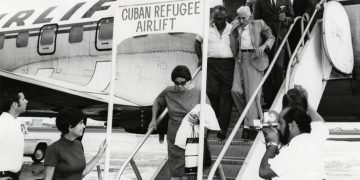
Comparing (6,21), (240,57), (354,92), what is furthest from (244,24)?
(6,21)

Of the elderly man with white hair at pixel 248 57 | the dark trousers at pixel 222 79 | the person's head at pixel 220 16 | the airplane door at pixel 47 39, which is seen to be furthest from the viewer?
the airplane door at pixel 47 39

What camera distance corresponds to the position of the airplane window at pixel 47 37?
1263 centimetres

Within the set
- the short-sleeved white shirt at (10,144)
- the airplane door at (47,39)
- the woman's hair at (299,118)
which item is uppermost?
the airplane door at (47,39)

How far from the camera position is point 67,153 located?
3801 millimetres

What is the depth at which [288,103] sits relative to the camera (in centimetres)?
424

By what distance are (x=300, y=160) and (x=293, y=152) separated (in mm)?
Result: 68

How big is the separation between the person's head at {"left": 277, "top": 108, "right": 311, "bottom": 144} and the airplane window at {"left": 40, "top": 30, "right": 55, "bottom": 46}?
33.5 feet

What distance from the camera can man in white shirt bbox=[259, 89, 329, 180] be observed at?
312cm

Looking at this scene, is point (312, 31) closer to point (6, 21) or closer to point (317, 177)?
point (317, 177)

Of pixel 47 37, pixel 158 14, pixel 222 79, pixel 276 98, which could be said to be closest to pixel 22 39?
pixel 47 37

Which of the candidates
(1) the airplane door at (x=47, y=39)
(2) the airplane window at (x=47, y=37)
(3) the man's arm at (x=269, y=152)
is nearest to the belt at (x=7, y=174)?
(3) the man's arm at (x=269, y=152)

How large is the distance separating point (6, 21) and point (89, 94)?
605 centimetres

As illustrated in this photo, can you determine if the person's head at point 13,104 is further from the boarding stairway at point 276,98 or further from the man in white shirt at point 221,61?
the man in white shirt at point 221,61

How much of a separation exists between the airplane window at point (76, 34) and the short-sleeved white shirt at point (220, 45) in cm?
580
